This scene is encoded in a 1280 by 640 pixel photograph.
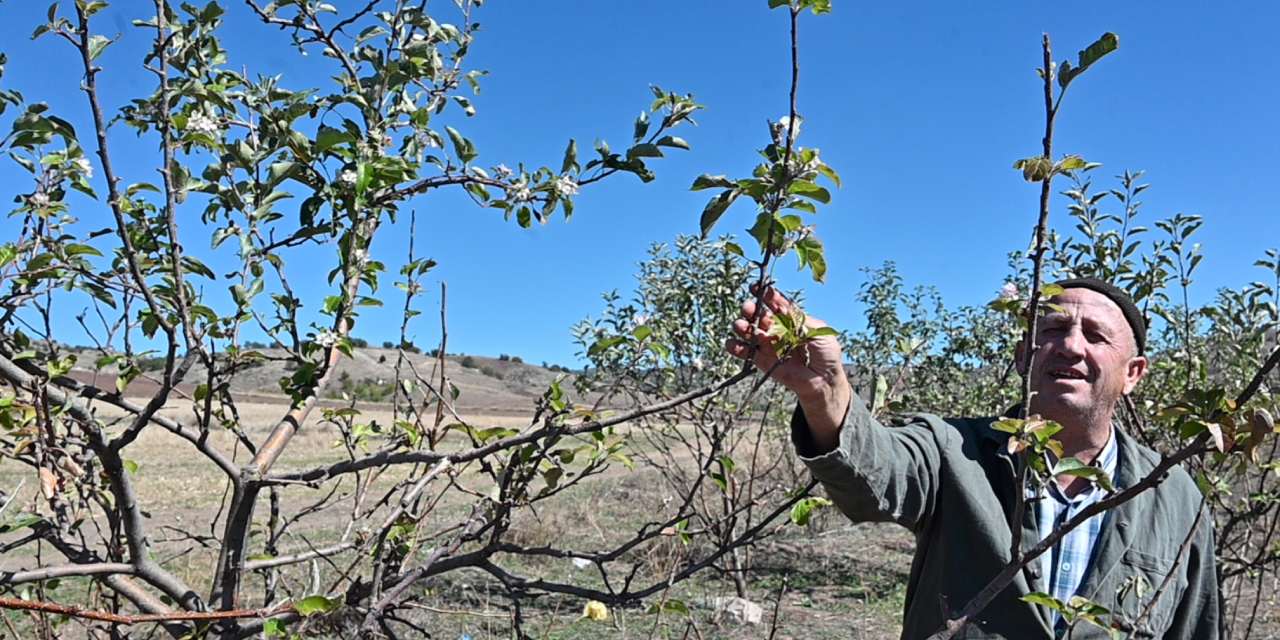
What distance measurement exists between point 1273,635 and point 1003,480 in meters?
4.63

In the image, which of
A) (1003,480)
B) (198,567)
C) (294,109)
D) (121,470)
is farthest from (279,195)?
(198,567)

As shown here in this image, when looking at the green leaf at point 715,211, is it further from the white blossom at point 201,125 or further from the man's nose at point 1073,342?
the man's nose at point 1073,342

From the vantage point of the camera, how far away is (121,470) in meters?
1.81

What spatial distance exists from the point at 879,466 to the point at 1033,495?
298 millimetres

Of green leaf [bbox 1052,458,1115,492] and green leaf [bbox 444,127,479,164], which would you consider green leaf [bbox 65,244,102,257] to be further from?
green leaf [bbox 1052,458,1115,492]

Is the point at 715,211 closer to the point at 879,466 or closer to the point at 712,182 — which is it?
the point at 712,182

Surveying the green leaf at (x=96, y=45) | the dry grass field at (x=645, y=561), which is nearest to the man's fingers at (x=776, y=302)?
the dry grass field at (x=645, y=561)

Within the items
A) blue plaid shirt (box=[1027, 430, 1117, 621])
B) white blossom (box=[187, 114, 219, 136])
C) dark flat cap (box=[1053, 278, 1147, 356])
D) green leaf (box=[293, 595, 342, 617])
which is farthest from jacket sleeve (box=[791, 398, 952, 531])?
white blossom (box=[187, 114, 219, 136])

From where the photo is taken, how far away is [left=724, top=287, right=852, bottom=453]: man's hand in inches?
59.8

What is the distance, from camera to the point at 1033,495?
1.74 meters

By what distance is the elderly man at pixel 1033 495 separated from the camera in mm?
1759

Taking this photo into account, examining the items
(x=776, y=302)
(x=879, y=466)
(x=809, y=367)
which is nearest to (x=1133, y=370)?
(x=879, y=466)

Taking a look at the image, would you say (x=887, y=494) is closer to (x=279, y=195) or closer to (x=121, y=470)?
(x=279, y=195)

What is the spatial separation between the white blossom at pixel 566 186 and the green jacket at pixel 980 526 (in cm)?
68
